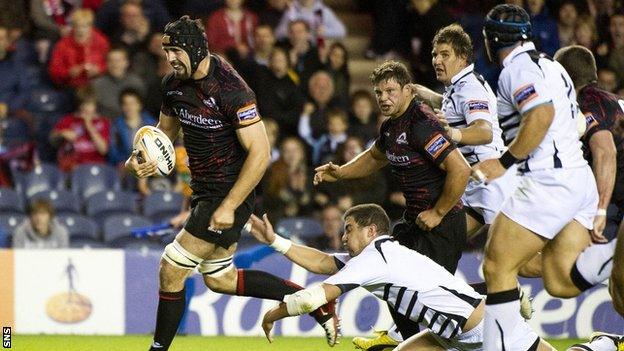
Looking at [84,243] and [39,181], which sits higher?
[39,181]

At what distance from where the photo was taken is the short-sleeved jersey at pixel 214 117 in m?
7.30

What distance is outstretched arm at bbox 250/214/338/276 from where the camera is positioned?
24.9 feet

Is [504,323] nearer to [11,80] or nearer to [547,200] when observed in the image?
[547,200]

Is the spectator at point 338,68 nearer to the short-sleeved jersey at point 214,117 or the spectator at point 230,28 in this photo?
the spectator at point 230,28

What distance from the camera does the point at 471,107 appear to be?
775 centimetres

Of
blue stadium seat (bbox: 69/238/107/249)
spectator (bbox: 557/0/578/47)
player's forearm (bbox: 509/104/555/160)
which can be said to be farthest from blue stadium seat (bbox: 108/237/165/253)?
player's forearm (bbox: 509/104/555/160)

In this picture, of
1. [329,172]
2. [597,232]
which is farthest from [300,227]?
[597,232]

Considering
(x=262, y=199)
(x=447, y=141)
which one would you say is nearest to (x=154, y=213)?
(x=262, y=199)

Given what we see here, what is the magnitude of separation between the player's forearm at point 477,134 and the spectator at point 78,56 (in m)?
6.36

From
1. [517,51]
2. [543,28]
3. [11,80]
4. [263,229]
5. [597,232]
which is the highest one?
[517,51]

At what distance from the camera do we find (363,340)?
8.05m

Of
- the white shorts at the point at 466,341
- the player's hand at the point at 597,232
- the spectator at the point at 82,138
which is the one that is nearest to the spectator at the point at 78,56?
the spectator at the point at 82,138

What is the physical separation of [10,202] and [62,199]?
0.50 metres

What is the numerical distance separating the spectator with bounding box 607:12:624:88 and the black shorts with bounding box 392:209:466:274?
20.7ft
